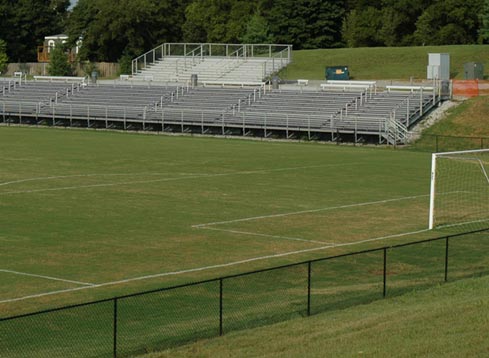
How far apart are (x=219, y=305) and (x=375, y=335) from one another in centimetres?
397

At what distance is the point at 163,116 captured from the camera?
76.6m

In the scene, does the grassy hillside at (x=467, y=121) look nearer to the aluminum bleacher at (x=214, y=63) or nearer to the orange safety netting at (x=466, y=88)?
the orange safety netting at (x=466, y=88)

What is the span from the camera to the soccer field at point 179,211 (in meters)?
27.8

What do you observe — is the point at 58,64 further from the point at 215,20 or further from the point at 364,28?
the point at 364,28

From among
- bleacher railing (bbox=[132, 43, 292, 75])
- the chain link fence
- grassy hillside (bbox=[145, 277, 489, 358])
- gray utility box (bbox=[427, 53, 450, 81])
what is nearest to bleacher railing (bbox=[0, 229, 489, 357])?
Answer: grassy hillside (bbox=[145, 277, 489, 358])

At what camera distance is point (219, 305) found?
21672 mm

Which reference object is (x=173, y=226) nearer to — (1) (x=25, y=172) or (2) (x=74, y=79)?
(1) (x=25, y=172)

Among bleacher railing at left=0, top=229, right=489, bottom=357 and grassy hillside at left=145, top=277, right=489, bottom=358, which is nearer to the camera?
grassy hillside at left=145, top=277, right=489, bottom=358

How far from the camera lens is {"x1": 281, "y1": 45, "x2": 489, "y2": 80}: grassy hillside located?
10519 centimetres

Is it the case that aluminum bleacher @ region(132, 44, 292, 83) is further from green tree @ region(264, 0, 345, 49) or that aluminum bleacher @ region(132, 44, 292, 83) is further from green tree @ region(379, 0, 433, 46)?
green tree @ region(379, 0, 433, 46)

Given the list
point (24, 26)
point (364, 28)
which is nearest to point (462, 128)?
point (364, 28)

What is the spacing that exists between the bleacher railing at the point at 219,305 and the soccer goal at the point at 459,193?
6.60 meters

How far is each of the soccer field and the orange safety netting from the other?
1439 centimetres

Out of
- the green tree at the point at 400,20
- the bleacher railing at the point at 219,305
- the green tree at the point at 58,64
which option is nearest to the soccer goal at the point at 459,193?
the bleacher railing at the point at 219,305
